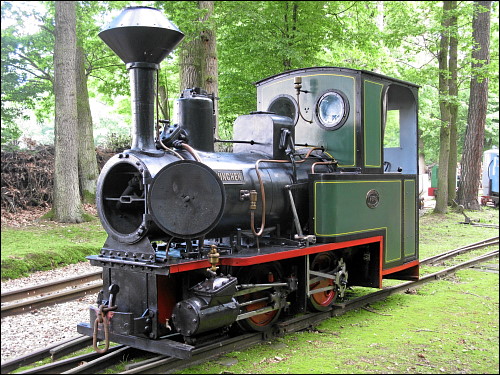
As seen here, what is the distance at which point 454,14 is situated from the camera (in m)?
14.6

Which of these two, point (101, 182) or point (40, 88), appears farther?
point (40, 88)

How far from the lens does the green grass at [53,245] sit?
272 inches

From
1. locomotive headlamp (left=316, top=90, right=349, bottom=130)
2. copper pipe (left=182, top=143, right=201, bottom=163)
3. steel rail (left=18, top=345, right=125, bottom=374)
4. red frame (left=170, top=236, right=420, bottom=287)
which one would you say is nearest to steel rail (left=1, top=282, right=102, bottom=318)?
steel rail (left=18, top=345, right=125, bottom=374)

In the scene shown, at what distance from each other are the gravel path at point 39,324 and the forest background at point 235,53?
1927 mm

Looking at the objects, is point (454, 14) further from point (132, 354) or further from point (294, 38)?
point (132, 354)

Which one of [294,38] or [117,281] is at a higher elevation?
[294,38]

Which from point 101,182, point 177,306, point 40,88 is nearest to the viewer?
point 177,306

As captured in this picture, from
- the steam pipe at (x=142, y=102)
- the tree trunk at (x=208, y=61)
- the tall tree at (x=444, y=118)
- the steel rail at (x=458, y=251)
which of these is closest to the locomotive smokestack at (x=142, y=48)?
the steam pipe at (x=142, y=102)

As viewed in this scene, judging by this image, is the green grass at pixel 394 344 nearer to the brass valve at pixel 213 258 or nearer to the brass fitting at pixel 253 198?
the brass valve at pixel 213 258

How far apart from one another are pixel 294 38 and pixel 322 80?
125 inches

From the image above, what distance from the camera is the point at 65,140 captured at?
10.6 meters

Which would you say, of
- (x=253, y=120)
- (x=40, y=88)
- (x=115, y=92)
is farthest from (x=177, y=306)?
(x=115, y=92)

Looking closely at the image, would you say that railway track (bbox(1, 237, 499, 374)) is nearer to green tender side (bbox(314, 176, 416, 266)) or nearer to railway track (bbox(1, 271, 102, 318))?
railway track (bbox(1, 271, 102, 318))

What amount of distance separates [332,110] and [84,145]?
8080 millimetres
